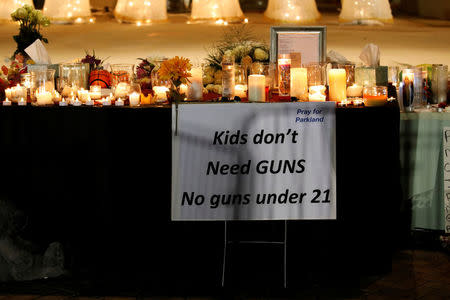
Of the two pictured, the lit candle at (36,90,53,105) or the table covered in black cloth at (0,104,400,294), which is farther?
the lit candle at (36,90,53,105)

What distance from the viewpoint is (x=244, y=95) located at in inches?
171

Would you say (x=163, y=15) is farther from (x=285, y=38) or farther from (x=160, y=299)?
(x=160, y=299)

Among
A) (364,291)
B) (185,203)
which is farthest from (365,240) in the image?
(185,203)

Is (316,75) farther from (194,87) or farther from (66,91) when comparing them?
(66,91)

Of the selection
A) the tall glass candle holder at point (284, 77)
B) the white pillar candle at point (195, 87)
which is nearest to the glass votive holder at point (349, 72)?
the tall glass candle holder at point (284, 77)

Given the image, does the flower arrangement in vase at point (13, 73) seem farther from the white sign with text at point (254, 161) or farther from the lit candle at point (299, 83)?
the lit candle at point (299, 83)

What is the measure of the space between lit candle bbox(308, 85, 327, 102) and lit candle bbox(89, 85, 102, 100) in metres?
1.24

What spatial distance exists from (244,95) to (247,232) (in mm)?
802

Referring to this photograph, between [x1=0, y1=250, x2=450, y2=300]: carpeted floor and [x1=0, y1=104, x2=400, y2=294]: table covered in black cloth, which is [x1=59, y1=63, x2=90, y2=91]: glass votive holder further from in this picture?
[x1=0, y1=250, x2=450, y2=300]: carpeted floor

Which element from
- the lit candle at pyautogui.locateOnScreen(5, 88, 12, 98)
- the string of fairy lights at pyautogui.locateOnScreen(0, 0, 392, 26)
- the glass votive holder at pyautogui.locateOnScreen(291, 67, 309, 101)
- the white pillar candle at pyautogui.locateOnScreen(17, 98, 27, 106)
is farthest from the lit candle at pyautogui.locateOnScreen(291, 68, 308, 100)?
the string of fairy lights at pyautogui.locateOnScreen(0, 0, 392, 26)

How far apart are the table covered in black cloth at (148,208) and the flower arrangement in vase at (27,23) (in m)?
1.27

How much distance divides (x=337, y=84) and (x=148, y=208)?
129cm

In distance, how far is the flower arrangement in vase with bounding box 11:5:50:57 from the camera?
201 inches

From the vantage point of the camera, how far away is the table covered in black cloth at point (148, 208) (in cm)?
398
